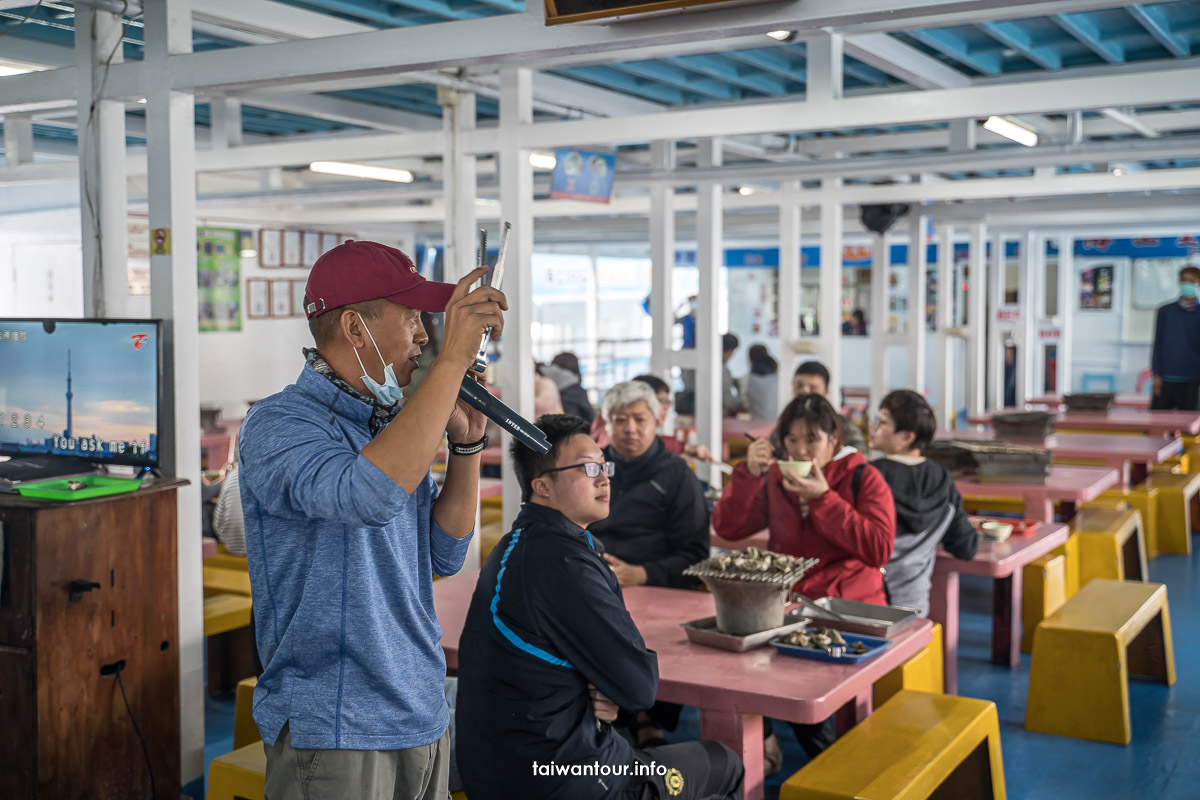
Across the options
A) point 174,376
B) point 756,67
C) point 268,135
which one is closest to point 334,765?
point 174,376

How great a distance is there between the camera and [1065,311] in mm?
17281

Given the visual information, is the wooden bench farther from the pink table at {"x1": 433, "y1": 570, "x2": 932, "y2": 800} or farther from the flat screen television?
the flat screen television

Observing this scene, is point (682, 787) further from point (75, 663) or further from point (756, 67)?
point (756, 67)

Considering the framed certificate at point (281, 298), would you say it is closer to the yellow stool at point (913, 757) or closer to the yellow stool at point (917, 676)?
the yellow stool at point (917, 676)

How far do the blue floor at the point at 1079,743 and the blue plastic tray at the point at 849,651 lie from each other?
1151mm

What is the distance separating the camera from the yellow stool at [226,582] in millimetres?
5301

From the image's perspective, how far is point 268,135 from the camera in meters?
9.71

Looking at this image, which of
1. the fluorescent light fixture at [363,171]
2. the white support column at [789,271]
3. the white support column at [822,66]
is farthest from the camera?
the white support column at [789,271]

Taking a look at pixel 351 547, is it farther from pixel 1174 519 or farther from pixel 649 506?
pixel 1174 519

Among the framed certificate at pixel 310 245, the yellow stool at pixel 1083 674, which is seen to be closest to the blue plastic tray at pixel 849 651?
the yellow stool at pixel 1083 674

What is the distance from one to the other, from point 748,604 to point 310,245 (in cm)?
1103

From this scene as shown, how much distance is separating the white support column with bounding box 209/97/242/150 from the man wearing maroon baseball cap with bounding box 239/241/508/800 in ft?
18.2

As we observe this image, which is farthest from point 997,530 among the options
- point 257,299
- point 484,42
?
point 257,299

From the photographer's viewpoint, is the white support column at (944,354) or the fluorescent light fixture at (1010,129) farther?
the white support column at (944,354)
